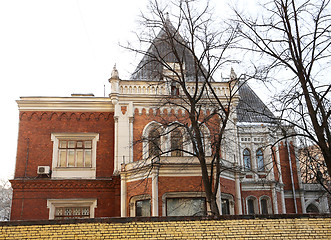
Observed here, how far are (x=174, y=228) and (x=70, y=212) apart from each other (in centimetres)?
1173

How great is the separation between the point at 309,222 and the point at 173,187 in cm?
774

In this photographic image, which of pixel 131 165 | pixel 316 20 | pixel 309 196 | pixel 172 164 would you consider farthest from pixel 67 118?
pixel 309 196

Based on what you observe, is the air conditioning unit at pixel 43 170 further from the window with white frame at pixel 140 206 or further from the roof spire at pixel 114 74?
the roof spire at pixel 114 74

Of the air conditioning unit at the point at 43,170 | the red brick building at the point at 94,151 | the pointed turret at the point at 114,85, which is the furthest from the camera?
Answer: the pointed turret at the point at 114,85

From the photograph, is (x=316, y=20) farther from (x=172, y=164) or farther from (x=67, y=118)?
(x=67, y=118)

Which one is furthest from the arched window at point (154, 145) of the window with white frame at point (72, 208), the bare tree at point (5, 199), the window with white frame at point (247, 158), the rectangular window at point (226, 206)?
the bare tree at point (5, 199)

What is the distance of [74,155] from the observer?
896 inches

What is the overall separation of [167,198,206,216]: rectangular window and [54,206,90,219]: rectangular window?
5.66m

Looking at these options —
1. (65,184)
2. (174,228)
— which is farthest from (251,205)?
(174,228)

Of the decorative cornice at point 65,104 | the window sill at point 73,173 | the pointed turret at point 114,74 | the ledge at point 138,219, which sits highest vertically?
the pointed turret at point 114,74

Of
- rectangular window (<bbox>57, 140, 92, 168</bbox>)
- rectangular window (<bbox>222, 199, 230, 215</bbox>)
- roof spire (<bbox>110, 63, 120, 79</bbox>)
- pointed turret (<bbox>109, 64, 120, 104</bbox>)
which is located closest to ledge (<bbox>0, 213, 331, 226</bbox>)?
rectangular window (<bbox>222, 199, 230, 215</bbox>)

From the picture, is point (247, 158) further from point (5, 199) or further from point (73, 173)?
point (5, 199)

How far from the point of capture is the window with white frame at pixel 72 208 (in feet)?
70.4

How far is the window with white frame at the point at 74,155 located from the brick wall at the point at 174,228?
10.9 m
